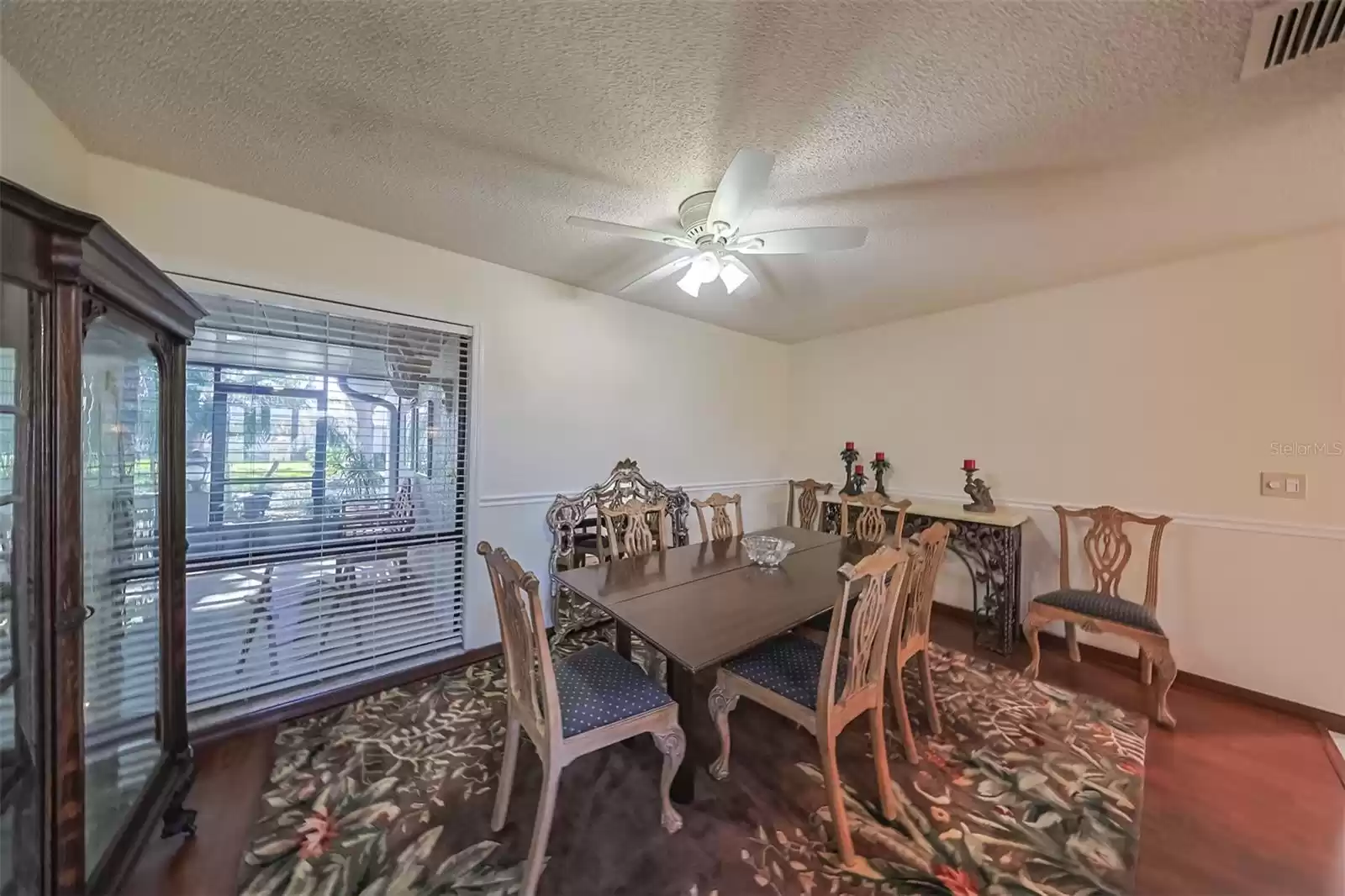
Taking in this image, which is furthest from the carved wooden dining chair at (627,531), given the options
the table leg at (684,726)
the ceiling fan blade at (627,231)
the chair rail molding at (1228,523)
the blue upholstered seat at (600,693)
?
the chair rail molding at (1228,523)

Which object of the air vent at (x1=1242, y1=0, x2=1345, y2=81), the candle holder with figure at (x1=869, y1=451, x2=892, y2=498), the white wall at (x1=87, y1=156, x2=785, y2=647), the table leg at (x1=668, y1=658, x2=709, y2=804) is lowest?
the table leg at (x1=668, y1=658, x2=709, y2=804)

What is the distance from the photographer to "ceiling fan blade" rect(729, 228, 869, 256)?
176 centimetres

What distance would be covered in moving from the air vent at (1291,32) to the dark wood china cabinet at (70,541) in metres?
2.72

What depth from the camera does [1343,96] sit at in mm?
1391

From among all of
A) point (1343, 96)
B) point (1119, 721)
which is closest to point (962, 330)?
point (1343, 96)

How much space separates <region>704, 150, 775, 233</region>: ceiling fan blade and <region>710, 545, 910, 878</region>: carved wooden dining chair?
1.25m

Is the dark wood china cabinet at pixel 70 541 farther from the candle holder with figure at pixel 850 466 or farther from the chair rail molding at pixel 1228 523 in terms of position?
the chair rail molding at pixel 1228 523

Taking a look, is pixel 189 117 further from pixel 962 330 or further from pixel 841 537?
pixel 962 330

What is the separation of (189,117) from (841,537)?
357cm

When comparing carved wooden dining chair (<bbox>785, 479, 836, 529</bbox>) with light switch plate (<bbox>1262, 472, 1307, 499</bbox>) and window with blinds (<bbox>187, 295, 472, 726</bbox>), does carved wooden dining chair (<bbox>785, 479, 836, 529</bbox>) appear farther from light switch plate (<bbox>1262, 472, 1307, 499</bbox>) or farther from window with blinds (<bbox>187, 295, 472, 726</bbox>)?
window with blinds (<bbox>187, 295, 472, 726</bbox>)

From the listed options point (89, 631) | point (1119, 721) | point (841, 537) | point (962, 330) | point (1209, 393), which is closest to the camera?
point (89, 631)

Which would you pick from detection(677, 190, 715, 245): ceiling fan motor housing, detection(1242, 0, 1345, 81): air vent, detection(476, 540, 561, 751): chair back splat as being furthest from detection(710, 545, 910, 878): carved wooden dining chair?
detection(1242, 0, 1345, 81): air vent

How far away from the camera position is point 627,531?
2.68 metres

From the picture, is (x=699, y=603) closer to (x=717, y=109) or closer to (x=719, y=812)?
(x=719, y=812)
